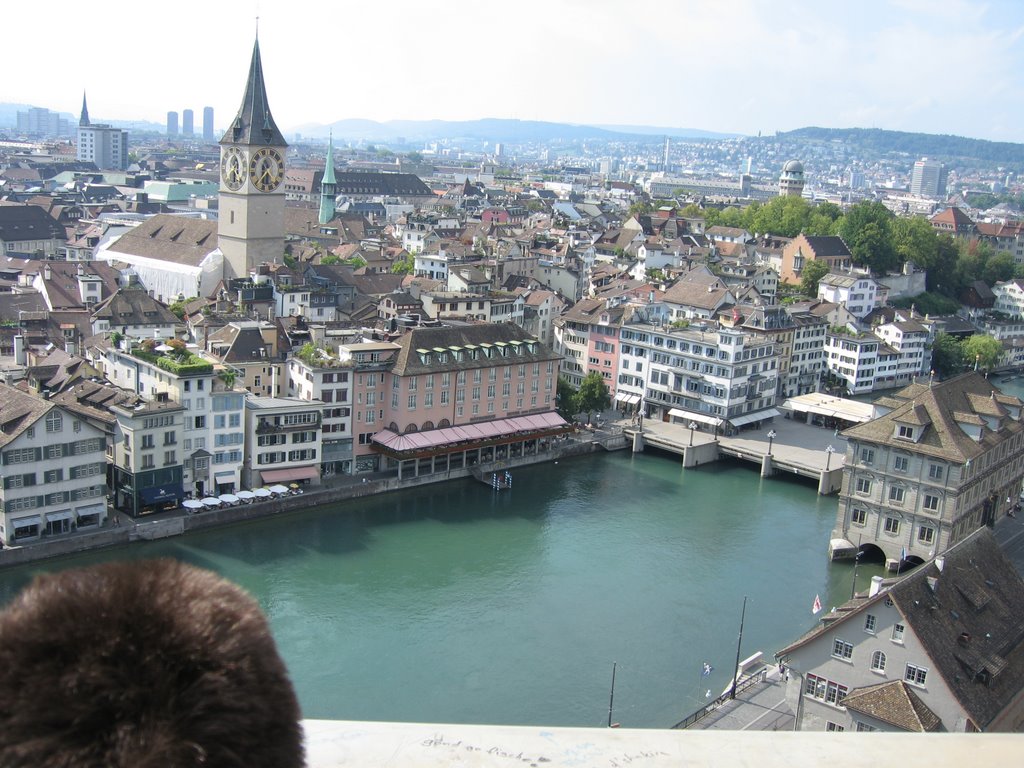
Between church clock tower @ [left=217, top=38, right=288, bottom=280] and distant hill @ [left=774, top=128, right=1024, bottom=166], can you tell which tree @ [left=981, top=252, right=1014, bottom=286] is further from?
distant hill @ [left=774, top=128, right=1024, bottom=166]

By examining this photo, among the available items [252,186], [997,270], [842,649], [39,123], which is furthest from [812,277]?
[39,123]

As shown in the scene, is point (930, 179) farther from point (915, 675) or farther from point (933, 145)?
point (915, 675)

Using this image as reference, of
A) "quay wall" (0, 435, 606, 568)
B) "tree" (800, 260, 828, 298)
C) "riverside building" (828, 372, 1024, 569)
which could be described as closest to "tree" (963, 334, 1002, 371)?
"tree" (800, 260, 828, 298)

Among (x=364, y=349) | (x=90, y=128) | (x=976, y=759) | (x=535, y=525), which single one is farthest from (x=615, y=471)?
(x=90, y=128)

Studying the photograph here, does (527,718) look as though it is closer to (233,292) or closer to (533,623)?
(533,623)

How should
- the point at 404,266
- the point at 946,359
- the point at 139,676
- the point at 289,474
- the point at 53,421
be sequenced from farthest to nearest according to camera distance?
the point at 404,266 < the point at 946,359 < the point at 289,474 < the point at 53,421 < the point at 139,676

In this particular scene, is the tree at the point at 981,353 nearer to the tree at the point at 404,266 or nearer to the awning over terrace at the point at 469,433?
the awning over terrace at the point at 469,433
